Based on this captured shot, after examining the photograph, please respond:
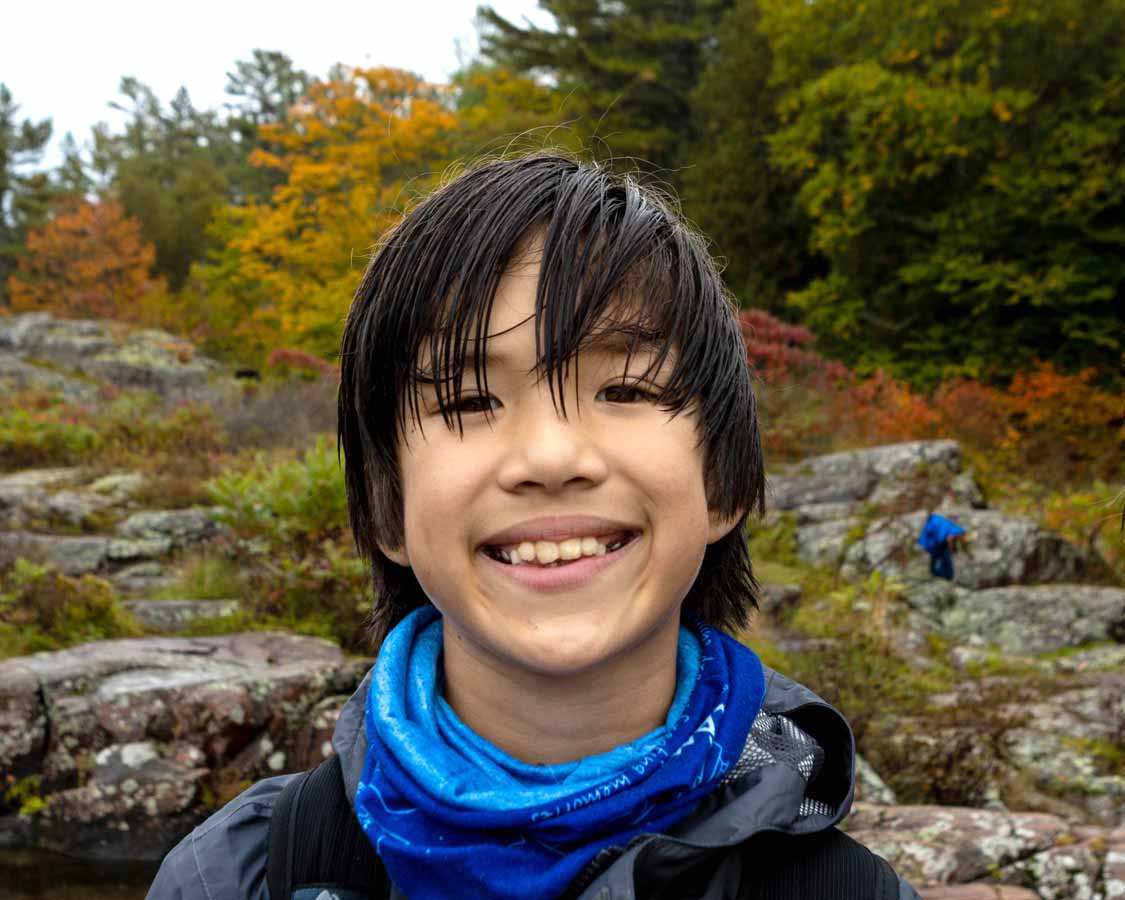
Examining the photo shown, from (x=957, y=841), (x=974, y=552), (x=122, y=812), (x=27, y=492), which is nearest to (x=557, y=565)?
(x=957, y=841)

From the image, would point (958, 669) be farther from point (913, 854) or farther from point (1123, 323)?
point (1123, 323)

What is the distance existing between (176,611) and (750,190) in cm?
1237

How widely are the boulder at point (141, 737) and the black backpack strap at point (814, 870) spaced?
2897 mm

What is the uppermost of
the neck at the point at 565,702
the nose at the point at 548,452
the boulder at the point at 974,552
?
the nose at the point at 548,452

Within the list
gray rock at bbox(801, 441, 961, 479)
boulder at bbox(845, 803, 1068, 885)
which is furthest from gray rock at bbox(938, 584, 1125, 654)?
boulder at bbox(845, 803, 1068, 885)

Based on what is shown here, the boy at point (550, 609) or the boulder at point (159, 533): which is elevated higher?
the boy at point (550, 609)

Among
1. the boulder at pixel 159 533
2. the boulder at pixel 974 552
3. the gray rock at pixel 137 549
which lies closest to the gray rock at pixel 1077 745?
the boulder at pixel 974 552

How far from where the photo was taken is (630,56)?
62.0ft

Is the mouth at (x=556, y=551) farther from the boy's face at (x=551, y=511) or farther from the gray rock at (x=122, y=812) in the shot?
the gray rock at (x=122, y=812)

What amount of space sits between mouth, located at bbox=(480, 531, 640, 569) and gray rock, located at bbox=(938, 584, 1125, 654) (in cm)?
537

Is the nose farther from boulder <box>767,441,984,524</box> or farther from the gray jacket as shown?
boulder <box>767,441,984,524</box>

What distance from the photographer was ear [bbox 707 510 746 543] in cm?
132

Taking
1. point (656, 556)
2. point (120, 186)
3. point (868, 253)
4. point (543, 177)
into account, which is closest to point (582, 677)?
point (656, 556)

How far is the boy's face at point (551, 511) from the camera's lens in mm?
1106
